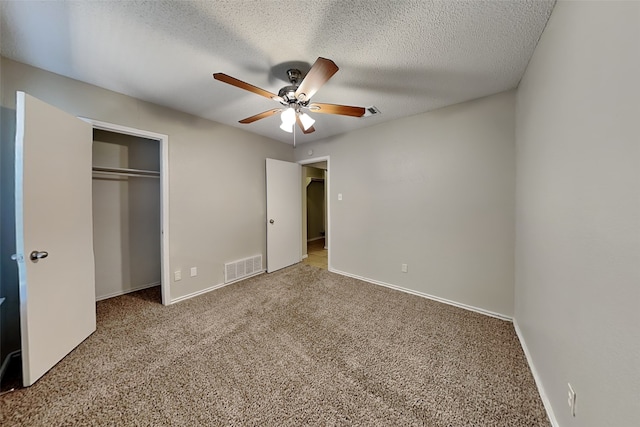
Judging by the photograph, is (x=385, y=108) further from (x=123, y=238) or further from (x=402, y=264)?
(x=123, y=238)

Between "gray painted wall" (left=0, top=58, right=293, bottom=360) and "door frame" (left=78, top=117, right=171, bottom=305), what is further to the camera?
"door frame" (left=78, top=117, right=171, bottom=305)

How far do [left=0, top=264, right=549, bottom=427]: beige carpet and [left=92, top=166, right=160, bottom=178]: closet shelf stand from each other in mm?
1613

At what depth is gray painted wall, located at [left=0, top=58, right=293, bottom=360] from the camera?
174 cm

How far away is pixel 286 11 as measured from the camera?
1282 millimetres

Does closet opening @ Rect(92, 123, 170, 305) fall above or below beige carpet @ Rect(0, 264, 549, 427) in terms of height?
above

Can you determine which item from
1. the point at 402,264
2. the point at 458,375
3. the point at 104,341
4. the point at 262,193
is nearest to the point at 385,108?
the point at 402,264

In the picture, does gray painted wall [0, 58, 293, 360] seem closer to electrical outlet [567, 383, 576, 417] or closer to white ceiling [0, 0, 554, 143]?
white ceiling [0, 0, 554, 143]

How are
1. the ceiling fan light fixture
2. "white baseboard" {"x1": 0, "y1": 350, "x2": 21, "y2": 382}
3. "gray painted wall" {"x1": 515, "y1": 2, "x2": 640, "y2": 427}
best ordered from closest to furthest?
"gray painted wall" {"x1": 515, "y1": 2, "x2": 640, "y2": 427}
"white baseboard" {"x1": 0, "y1": 350, "x2": 21, "y2": 382}
the ceiling fan light fixture

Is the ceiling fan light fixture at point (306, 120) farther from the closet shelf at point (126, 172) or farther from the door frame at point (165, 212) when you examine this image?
the closet shelf at point (126, 172)

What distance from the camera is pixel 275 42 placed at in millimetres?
1523

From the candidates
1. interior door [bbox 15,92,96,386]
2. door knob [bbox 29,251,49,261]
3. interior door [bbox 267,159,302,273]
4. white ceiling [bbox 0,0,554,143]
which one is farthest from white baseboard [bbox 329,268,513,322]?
door knob [bbox 29,251,49,261]

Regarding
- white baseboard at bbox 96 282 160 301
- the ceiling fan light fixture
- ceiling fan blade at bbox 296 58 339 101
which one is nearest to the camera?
ceiling fan blade at bbox 296 58 339 101

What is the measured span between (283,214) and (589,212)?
357cm

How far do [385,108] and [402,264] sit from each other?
79.7 inches
